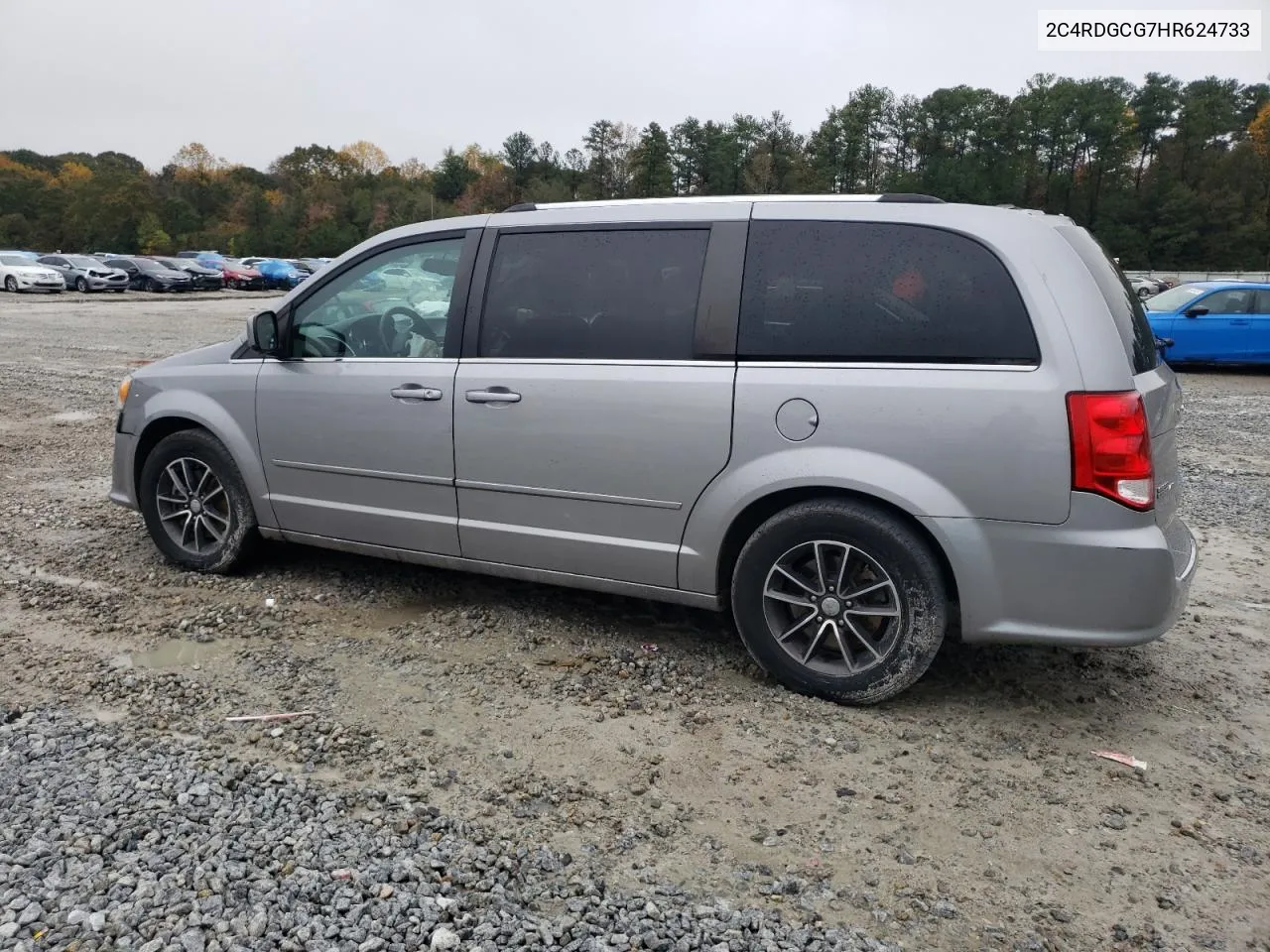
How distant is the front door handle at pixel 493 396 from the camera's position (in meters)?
4.35

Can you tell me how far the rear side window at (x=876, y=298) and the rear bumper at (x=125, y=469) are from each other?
3544 millimetres

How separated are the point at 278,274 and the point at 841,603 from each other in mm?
50551

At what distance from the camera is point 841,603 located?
3822 mm

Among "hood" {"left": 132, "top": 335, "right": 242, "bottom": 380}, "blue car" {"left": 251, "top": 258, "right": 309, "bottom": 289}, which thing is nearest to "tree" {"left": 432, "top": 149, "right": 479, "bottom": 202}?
"blue car" {"left": 251, "top": 258, "right": 309, "bottom": 289}

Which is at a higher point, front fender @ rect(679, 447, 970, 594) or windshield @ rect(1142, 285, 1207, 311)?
windshield @ rect(1142, 285, 1207, 311)

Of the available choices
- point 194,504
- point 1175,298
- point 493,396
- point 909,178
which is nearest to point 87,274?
point 1175,298

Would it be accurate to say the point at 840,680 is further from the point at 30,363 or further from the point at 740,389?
the point at 30,363

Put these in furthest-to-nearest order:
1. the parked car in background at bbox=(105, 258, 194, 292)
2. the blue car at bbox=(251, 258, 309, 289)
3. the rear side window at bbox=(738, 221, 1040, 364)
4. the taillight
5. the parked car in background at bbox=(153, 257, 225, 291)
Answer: the blue car at bbox=(251, 258, 309, 289), the parked car in background at bbox=(153, 257, 225, 291), the parked car in background at bbox=(105, 258, 194, 292), the rear side window at bbox=(738, 221, 1040, 364), the taillight

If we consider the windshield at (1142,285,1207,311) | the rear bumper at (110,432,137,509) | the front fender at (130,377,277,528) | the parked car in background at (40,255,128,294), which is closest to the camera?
the front fender at (130,377,277,528)

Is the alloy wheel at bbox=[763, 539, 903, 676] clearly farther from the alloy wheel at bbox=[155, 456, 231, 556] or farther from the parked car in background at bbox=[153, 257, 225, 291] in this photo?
the parked car in background at bbox=[153, 257, 225, 291]

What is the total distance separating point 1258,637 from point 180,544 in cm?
541

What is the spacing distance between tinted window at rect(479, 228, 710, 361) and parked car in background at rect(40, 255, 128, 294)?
38002mm

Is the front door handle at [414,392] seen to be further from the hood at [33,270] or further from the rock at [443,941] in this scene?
the hood at [33,270]

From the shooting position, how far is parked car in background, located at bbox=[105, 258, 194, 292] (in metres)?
40.1
